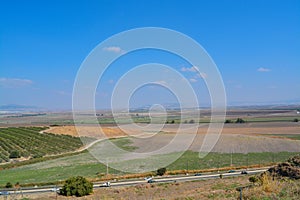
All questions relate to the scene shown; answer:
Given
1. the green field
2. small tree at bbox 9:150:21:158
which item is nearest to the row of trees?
the green field

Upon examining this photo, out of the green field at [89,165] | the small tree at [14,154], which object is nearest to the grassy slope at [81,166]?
the green field at [89,165]

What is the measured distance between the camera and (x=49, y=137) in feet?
281

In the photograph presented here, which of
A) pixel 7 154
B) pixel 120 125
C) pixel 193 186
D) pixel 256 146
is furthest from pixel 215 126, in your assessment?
pixel 193 186

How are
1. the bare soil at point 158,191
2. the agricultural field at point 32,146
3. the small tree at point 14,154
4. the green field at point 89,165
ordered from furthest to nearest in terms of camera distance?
the agricultural field at point 32,146 → the small tree at point 14,154 → the green field at point 89,165 → the bare soil at point 158,191

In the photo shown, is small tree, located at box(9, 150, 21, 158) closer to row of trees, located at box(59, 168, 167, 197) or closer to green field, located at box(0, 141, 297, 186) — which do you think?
green field, located at box(0, 141, 297, 186)

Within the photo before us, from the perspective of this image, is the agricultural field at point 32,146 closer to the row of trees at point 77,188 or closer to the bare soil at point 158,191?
the row of trees at point 77,188

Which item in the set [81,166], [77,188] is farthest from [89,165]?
[77,188]

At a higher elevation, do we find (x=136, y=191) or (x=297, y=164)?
(x=297, y=164)

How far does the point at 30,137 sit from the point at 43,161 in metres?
32.5

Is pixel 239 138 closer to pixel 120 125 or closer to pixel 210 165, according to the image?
pixel 210 165

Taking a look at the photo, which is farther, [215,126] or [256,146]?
[215,126]

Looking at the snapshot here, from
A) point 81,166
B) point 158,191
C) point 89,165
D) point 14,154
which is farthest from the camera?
point 14,154

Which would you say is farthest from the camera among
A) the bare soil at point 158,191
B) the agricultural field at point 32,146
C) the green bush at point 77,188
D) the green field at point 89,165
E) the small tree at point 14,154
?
the agricultural field at point 32,146

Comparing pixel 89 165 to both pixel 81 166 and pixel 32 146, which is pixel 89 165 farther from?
pixel 32 146
